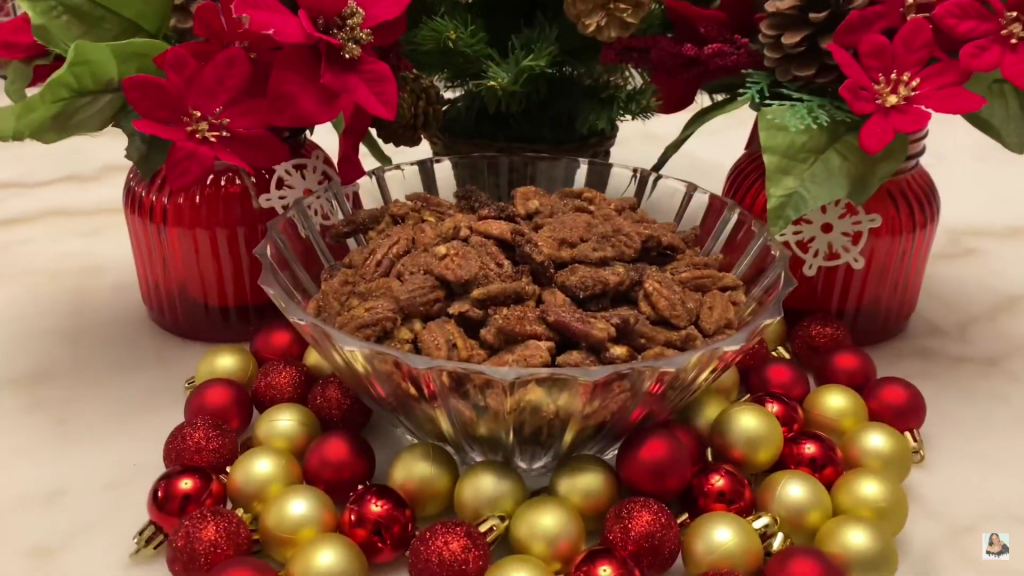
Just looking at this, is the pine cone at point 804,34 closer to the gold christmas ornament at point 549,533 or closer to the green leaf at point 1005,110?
the green leaf at point 1005,110

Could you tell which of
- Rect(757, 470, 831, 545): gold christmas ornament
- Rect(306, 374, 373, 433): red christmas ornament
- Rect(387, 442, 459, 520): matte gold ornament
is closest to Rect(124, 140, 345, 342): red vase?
Rect(306, 374, 373, 433): red christmas ornament

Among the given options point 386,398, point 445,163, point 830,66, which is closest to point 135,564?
point 386,398

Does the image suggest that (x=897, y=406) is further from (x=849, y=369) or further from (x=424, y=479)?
(x=424, y=479)

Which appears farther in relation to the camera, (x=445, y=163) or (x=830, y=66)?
(x=445, y=163)

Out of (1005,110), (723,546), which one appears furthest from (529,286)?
(1005,110)

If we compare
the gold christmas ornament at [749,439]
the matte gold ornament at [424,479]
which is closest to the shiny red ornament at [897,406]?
the gold christmas ornament at [749,439]

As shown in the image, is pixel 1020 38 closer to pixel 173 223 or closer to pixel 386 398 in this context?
pixel 386 398
